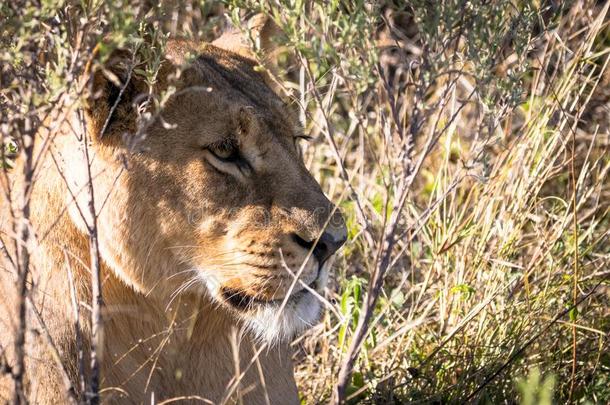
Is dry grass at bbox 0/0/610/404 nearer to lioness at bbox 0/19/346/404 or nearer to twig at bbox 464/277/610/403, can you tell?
twig at bbox 464/277/610/403

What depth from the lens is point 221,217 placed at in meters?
2.97

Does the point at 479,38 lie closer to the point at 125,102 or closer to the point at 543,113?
the point at 125,102

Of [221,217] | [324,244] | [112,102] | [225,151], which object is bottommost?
[324,244]

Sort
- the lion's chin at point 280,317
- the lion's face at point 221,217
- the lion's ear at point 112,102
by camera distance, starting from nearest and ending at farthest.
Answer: the lion's ear at point 112,102
the lion's face at point 221,217
the lion's chin at point 280,317

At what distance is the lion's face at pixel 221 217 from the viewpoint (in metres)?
2.91

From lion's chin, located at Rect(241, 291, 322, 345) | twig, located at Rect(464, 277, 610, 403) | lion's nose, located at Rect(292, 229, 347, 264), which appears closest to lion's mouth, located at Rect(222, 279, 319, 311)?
lion's chin, located at Rect(241, 291, 322, 345)

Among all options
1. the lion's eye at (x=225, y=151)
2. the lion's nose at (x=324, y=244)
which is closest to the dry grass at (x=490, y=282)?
the lion's nose at (x=324, y=244)

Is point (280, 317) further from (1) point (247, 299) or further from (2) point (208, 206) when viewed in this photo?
(2) point (208, 206)

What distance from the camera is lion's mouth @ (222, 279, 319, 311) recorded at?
3004 millimetres

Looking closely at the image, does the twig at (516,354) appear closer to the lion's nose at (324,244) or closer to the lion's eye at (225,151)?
the lion's nose at (324,244)

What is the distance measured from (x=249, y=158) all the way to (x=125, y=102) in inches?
15.8

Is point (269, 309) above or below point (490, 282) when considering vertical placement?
above

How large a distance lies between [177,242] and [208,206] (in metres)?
0.13

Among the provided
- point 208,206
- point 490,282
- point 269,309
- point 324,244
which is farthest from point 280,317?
point 490,282
